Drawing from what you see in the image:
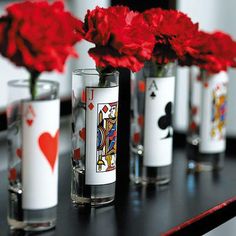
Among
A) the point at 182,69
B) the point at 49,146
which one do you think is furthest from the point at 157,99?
the point at 182,69

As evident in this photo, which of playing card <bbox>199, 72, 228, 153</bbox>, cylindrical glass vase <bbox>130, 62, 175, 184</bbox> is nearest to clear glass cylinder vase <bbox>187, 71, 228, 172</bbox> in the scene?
playing card <bbox>199, 72, 228, 153</bbox>

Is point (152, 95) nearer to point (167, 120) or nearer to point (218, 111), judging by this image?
point (167, 120)

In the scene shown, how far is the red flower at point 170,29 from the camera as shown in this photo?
4.47ft

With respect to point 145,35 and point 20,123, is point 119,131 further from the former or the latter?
point 20,123

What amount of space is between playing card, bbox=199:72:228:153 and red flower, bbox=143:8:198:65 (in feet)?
0.74

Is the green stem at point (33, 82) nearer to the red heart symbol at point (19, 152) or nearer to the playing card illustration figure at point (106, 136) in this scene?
the red heart symbol at point (19, 152)

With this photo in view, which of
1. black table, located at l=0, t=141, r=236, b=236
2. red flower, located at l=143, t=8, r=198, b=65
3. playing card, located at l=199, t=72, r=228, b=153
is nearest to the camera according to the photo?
black table, located at l=0, t=141, r=236, b=236

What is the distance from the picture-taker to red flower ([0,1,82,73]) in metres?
1.02

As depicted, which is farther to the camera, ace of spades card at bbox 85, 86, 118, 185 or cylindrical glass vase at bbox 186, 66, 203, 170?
cylindrical glass vase at bbox 186, 66, 203, 170

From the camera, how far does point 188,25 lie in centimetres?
138

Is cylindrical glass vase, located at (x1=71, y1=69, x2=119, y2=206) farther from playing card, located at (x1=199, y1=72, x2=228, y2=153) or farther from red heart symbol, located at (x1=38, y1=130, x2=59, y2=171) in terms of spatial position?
playing card, located at (x1=199, y1=72, x2=228, y2=153)

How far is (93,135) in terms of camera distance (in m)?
1.25

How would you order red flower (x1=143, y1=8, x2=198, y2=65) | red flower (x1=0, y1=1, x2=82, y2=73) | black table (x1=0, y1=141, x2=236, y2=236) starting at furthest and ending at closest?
1. red flower (x1=143, y1=8, x2=198, y2=65)
2. black table (x1=0, y1=141, x2=236, y2=236)
3. red flower (x1=0, y1=1, x2=82, y2=73)

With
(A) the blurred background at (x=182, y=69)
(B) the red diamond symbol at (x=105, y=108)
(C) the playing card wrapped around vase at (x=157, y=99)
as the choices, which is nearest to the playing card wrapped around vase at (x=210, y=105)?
(C) the playing card wrapped around vase at (x=157, y=99)
